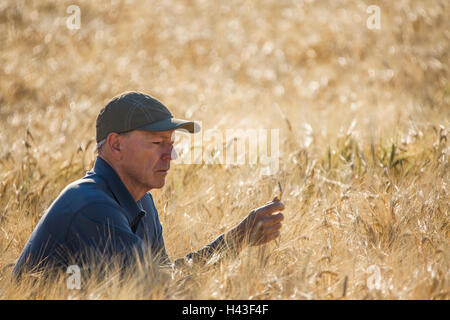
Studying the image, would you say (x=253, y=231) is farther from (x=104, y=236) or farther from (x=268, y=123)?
(x=268, y=123)

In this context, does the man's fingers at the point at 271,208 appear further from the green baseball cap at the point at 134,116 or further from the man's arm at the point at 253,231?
the green baseball cap at the point at 134,116

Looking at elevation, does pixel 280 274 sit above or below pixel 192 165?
below

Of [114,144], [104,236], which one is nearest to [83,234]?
[104,236]

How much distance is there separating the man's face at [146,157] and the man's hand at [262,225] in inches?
20.6

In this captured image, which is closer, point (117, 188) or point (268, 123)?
point (117, 188)

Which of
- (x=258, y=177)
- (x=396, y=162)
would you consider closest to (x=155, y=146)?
(x=258, y=177)

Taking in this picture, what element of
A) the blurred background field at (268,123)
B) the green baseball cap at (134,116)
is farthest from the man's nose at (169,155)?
the blurred background field at (268,123)

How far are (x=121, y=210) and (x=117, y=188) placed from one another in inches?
7.4

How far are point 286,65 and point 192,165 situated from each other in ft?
18.6

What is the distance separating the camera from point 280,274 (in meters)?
3.18

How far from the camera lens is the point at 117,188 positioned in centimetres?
305
